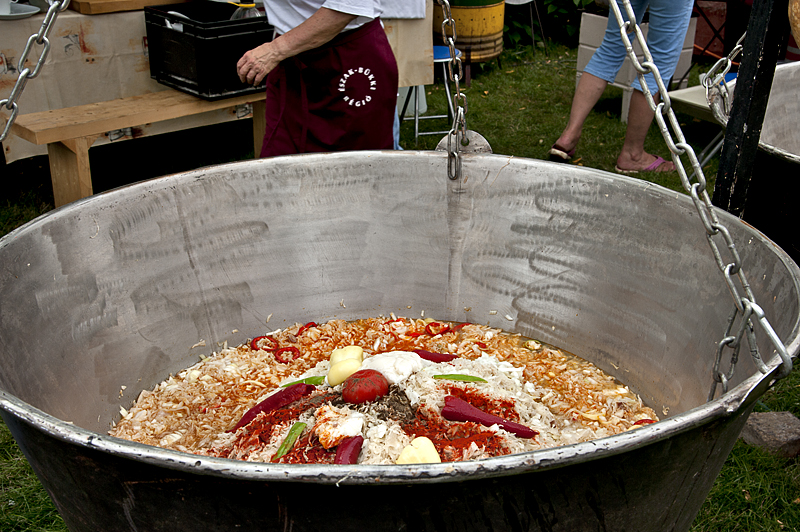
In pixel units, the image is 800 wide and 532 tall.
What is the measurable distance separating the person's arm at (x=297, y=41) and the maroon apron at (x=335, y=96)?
0.11 m

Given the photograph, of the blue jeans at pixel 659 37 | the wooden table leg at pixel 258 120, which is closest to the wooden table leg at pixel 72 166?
the wooden table leg at pixel 258 120

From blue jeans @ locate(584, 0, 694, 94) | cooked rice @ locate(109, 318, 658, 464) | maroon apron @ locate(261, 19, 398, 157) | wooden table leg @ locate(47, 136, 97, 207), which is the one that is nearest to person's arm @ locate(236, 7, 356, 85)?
maroon apron @ locate(261, 19, 398, 157)

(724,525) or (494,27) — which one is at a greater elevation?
(494,27)

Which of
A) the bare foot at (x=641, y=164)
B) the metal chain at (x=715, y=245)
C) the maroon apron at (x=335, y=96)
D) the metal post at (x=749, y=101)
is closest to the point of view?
the metal chain at (x=715, y=245)

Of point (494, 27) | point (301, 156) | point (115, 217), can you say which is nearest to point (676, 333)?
point (301, 156)

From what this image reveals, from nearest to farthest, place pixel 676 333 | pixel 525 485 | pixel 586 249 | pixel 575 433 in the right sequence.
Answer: pixel 525 485 < pixel 575 433 < pixel 676 333 < pixel 586 249

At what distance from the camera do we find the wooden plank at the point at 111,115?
3387 millimetres

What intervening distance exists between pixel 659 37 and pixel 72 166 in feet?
11.5

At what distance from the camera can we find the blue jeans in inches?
159

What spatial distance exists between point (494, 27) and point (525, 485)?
233 inches

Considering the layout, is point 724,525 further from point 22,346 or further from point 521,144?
point 521,144

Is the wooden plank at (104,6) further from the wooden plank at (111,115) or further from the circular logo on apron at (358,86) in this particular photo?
the circular logo on apron at (358,86)

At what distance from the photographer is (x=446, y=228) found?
9.08 feet

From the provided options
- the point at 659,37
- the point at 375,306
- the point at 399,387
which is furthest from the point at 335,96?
the point at 659,37
